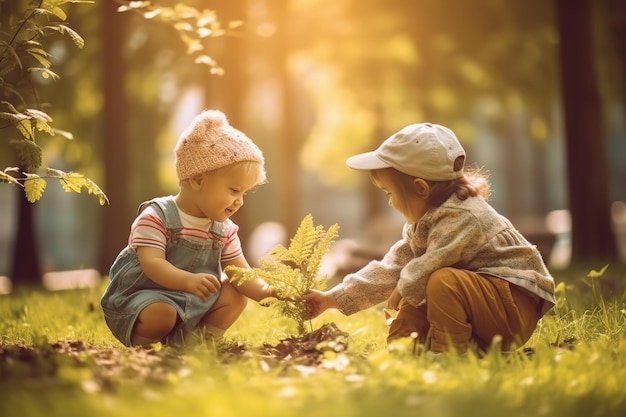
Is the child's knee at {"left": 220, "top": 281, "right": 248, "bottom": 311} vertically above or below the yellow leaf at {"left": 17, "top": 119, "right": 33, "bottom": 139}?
below

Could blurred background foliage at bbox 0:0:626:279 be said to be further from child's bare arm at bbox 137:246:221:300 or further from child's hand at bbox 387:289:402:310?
child's hand at bbox 387:289:402:310

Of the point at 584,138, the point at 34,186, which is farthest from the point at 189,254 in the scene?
the point at 584,138

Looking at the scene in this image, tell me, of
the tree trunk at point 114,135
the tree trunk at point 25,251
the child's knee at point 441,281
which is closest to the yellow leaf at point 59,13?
the child's knee at point 441,281

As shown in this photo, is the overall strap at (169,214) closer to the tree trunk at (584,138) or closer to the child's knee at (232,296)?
the child's knee at (232,296)

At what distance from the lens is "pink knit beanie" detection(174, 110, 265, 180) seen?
4215 millimetres

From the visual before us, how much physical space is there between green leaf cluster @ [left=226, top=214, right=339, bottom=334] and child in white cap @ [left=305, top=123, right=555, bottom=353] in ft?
0.28

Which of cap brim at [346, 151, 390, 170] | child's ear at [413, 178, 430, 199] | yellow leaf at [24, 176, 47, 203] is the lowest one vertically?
child's ear at [413, 178, 430, 199]

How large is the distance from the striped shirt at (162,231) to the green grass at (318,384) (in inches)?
29.2

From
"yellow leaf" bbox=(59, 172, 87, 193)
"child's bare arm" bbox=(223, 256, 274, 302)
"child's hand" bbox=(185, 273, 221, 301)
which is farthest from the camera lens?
"child's bare arm" bbox=(223, 256, 274, 302)

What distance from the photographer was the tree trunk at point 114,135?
36.3 ft

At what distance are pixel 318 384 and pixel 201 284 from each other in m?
1.29

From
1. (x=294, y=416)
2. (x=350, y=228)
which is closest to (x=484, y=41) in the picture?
(x=294, y=416)

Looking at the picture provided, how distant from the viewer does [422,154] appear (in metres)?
4.03

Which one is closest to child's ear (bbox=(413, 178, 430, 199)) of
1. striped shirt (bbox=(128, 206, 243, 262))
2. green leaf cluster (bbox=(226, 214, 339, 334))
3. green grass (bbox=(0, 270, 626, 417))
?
green leaf cluster (bbox=(226, 214, 339, 334))
